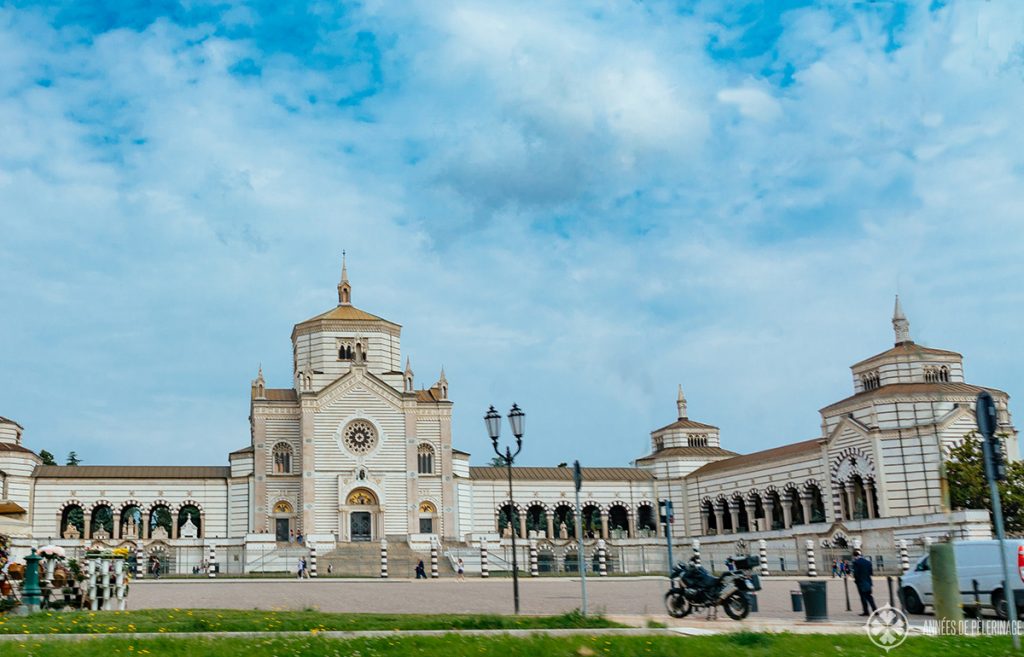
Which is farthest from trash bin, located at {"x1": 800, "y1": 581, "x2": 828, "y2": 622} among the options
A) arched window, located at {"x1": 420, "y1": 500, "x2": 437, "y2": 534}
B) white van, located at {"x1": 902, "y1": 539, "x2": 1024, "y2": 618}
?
arched window, located at {"x1": 420, "y1": 500, "x2": 437, "y2": 534}

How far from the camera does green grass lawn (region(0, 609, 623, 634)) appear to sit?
582 inches

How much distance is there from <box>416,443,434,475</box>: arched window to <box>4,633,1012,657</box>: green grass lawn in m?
51.3

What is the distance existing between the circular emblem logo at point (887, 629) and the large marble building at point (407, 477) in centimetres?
3685

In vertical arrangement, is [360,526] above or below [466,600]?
above

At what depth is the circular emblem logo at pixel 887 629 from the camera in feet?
44.2

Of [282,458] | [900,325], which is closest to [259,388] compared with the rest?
[282,458]

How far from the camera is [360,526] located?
2438 inches

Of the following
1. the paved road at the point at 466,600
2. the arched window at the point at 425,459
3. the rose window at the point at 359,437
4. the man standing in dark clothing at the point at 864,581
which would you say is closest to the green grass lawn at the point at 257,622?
the paved road at the point at 466,600

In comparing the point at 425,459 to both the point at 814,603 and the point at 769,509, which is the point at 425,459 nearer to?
the point at 769,509

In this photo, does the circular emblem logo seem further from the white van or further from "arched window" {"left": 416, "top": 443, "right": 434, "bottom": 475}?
"arched window" {"left": 416, "top": 443, "right": 434, "bottom": 475}

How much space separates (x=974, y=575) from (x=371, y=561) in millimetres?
39474

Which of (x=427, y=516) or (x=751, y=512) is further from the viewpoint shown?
(x=751, y=512)

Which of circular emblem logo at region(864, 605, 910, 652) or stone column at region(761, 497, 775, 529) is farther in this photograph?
stone column at region(761, 497, 775, 529)

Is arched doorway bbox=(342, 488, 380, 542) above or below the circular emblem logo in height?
above
